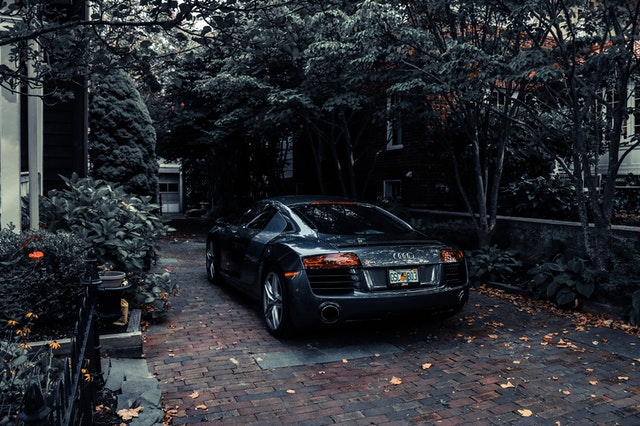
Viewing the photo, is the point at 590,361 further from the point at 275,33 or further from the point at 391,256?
the point at 275,33

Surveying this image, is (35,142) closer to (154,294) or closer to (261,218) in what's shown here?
(154,294)

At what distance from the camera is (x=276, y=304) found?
5.62m

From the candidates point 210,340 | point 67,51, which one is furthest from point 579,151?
point 67,51

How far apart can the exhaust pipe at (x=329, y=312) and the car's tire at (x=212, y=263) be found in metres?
3.78

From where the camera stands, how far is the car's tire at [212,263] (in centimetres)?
848

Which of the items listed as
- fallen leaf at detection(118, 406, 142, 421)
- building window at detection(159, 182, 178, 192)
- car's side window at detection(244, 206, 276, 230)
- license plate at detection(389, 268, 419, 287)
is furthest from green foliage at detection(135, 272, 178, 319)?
building window at detection(159, 182, 178, 192)

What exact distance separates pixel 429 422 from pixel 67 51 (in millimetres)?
3671

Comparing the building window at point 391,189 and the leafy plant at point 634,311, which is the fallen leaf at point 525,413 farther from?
the building window at point 391,189

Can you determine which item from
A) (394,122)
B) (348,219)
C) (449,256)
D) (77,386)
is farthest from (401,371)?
(394,122)

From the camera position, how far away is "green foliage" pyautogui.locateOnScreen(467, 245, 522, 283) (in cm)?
860

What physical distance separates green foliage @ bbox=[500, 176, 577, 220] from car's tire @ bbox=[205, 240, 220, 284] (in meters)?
6.47

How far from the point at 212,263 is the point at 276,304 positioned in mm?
3322

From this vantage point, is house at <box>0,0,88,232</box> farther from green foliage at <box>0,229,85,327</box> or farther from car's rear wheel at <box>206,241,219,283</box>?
car's rear wheel at <box>206,241,219,283</box>

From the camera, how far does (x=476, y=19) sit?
9.42 metres
